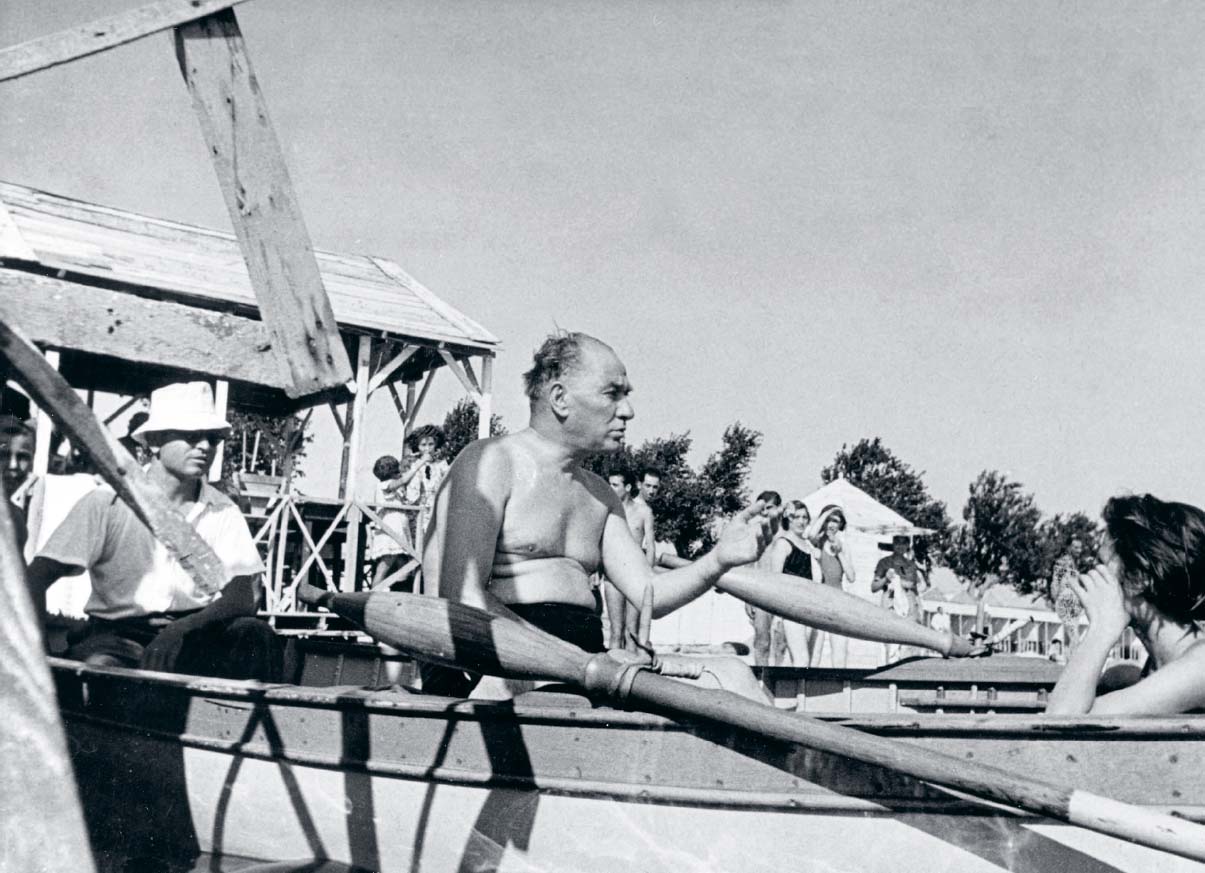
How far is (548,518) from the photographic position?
3.99 m

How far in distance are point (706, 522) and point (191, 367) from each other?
58.4 meters

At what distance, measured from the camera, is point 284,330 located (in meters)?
2.83

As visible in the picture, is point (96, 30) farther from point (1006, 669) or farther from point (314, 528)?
point (314, 528)

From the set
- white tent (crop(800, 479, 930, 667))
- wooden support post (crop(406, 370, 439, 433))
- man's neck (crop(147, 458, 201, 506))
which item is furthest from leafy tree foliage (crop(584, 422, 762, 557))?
man's neck (crop(147, 458, 201, 506))

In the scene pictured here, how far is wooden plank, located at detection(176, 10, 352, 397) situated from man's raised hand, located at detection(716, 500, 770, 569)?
49.5 inches

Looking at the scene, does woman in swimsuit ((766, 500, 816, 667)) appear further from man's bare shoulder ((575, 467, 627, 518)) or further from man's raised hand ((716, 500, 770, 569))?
man's raised hand ((716, 500, 770, 569))

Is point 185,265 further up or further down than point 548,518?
further up

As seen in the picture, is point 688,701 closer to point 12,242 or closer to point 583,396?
point 583,396

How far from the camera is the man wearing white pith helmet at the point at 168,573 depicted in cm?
434

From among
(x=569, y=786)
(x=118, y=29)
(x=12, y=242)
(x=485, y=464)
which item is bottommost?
(x=569, y=786)

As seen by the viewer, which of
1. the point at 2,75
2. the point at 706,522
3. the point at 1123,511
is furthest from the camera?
the point at 706,522

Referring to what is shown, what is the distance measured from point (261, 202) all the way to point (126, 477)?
3.15 feet

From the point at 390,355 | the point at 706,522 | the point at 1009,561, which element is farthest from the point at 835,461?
the point at 390,355

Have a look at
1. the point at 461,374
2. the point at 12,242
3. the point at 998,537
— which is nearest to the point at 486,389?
the point at 461,374
